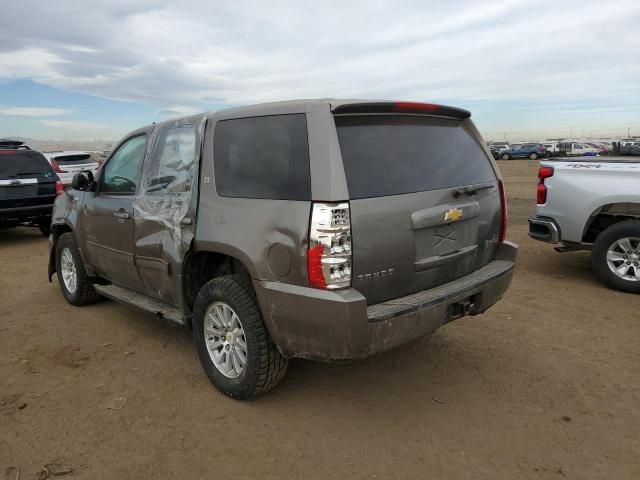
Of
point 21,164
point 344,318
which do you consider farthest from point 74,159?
point 344,318

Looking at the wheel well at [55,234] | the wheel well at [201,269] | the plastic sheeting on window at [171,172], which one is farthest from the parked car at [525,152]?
the wheel well at [201,269]

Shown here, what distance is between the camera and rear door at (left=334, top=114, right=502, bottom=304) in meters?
2.89

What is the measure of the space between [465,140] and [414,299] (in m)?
1.41

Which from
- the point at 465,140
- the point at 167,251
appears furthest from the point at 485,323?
the point at 167,251

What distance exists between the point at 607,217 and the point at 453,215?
3.98 m

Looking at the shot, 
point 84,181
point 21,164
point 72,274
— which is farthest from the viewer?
point 21,164

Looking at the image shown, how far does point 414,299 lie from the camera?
3.07 m

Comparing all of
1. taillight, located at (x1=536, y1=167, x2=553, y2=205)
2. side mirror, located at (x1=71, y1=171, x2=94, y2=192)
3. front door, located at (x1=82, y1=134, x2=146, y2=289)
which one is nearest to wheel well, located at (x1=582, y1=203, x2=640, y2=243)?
taillight, located at (x1=536, y1=167, x2=553, y2=205)

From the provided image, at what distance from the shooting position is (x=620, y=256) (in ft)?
19.6

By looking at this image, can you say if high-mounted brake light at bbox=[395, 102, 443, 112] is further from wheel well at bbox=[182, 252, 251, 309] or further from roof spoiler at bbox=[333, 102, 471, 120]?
wheel well at bbox=[182, 252, 251, 309]

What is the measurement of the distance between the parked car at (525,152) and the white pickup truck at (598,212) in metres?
44.8

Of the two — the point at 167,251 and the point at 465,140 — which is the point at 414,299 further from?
the point at 167,251

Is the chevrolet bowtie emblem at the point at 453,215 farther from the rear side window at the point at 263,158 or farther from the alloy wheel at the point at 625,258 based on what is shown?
the alloy wheel at the point at 625,258

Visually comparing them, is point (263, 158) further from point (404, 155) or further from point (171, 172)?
point (171, 172)
